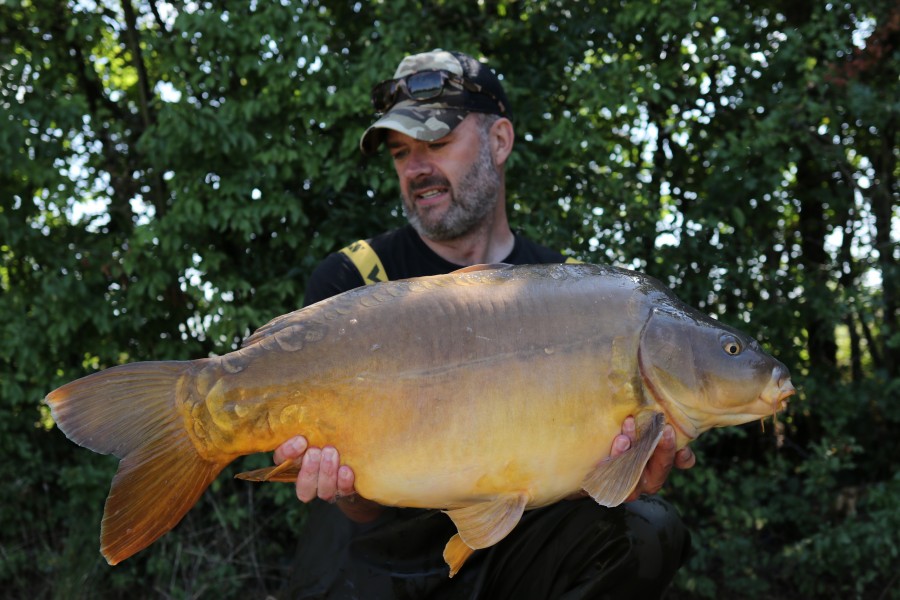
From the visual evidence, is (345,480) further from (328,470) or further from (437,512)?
(437,512)

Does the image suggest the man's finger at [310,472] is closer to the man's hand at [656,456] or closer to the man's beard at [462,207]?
the man's hand at [656,456]

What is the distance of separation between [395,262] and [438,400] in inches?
39.7

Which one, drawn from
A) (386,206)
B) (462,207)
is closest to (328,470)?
(462,207)

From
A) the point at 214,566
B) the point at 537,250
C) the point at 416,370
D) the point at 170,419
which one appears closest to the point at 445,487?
the point at 416,370

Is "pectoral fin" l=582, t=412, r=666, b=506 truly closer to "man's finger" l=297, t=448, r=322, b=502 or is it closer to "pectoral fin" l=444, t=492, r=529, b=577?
"pectoral fin" l=444, t=492, r=529, b=577

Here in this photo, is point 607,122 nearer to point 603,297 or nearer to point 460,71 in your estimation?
point 460,71

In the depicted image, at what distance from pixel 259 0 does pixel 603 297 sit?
86.3 inches

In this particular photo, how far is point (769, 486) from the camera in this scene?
3.49 metres

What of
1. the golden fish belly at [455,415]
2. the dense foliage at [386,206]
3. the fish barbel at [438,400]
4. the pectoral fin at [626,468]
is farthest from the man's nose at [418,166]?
the pectoral fin at [626,468]

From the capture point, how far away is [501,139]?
290cm

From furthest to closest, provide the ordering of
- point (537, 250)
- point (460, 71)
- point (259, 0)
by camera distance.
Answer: point (259, 0) < point (537, 250) < point (460, 71)

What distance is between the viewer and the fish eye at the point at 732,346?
5.92 feet

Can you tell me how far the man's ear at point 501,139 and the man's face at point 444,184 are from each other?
11 centimetres

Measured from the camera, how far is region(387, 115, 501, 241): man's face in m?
2.70
